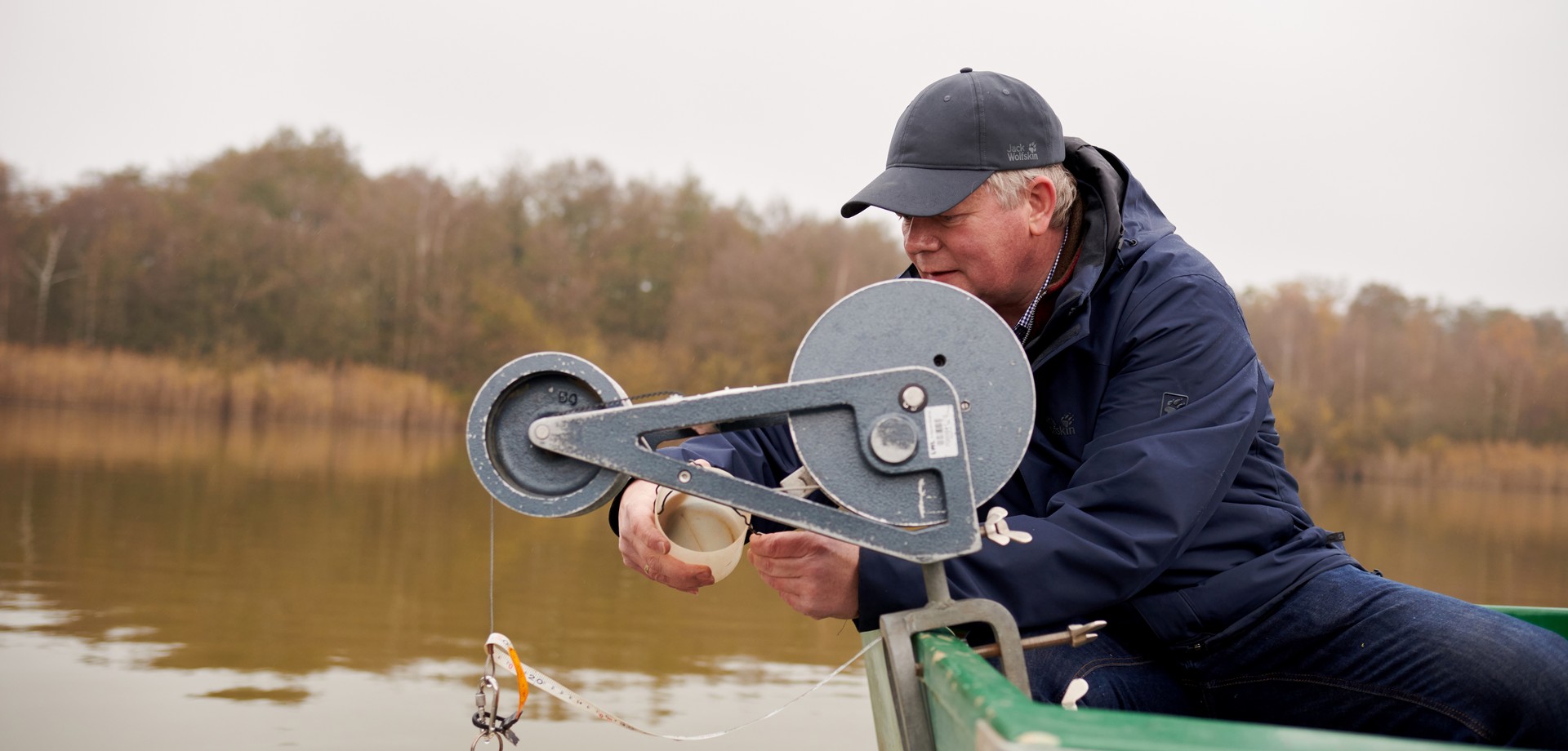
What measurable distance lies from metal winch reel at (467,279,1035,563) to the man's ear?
28.1 inches

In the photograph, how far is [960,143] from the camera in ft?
6.84

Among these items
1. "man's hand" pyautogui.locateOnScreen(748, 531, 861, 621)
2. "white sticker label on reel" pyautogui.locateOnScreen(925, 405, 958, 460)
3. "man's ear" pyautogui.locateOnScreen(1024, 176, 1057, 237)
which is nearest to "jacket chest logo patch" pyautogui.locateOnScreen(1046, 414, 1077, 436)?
"man's ear" pyautogui.locateOnScreen(1024, 176, 1057, 237)

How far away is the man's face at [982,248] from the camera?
2139 mm

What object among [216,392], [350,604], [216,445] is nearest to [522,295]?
[216,392]

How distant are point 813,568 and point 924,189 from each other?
74cm

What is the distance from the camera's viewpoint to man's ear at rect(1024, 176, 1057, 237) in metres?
2.17

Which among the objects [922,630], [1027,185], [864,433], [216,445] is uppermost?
[1027,185]

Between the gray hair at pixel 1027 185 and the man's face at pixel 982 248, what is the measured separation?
0.05 ft

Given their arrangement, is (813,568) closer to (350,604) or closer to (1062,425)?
(1062,425)

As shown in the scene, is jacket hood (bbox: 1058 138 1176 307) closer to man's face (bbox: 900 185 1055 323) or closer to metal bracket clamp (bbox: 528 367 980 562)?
man's face (bbox: 900 185 1055 323)

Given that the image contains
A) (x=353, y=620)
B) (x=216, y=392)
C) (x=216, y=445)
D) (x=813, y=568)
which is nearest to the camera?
(x=813, y=568)

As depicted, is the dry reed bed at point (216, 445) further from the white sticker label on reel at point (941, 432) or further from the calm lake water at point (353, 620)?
the white sticker label on reel at point (941, 432)

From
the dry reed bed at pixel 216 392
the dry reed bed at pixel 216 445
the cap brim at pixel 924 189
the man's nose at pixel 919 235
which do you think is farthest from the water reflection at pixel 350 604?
the dry reed bed at pixel 216 392

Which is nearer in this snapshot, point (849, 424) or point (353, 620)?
point (849, 424)
